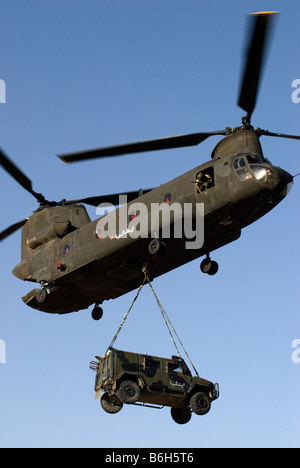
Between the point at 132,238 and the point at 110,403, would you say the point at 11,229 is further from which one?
the point at 110,403

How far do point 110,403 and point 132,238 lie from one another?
576cm

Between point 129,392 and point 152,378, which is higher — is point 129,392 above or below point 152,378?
below

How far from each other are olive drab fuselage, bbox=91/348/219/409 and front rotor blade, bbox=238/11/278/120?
30.3 feet

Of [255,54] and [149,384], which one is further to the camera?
[149,384]

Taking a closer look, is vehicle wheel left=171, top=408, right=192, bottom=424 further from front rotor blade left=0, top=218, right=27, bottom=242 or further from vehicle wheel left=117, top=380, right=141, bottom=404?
front rotor blade left=0, top=218, right=27, bottom=242

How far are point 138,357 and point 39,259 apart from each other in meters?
7.96

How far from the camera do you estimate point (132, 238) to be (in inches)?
993

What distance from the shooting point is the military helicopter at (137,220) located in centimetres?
2316

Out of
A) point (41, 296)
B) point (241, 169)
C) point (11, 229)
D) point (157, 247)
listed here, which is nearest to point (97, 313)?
point (41, 296)

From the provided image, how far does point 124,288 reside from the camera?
1129 inches

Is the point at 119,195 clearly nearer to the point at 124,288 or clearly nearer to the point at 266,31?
the point at 124,288

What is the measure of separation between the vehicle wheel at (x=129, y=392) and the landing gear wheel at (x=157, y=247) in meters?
4.45

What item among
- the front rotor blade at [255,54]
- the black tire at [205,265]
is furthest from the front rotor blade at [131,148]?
the black tire at [205,265]
